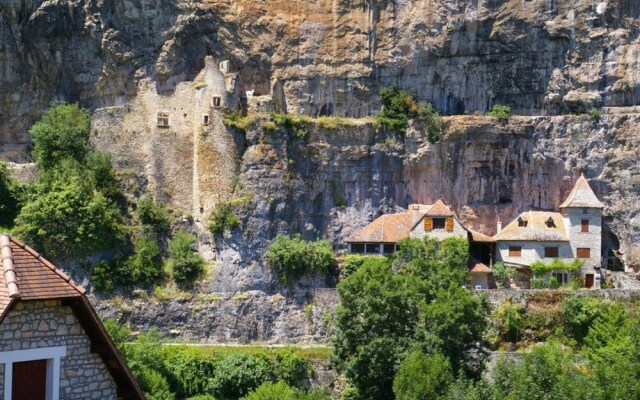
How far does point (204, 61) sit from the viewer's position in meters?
60.2

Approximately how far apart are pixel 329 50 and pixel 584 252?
796 inches

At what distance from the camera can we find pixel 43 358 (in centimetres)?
1370

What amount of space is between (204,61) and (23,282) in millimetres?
48085

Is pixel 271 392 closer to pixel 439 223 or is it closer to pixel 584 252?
pixel 439 223

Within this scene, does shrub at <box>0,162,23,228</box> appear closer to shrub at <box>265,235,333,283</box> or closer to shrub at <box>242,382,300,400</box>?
shrub at <box>265,235,333,283</box>

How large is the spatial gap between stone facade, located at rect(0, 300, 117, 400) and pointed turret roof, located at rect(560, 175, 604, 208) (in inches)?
1852

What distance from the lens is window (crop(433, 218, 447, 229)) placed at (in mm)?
57013

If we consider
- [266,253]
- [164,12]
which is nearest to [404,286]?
[266,253]

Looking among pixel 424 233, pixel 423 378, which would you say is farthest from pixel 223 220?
pixel 423 378

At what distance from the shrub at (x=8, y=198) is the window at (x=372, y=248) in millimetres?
20535

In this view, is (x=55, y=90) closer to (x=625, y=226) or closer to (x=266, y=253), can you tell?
(x=266, y=253)

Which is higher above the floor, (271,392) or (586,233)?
(586,233)

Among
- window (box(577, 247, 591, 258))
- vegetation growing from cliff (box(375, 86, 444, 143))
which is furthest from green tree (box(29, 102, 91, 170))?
window (box(577, 247, 591, 258))

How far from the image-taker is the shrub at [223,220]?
5638 centimetres
